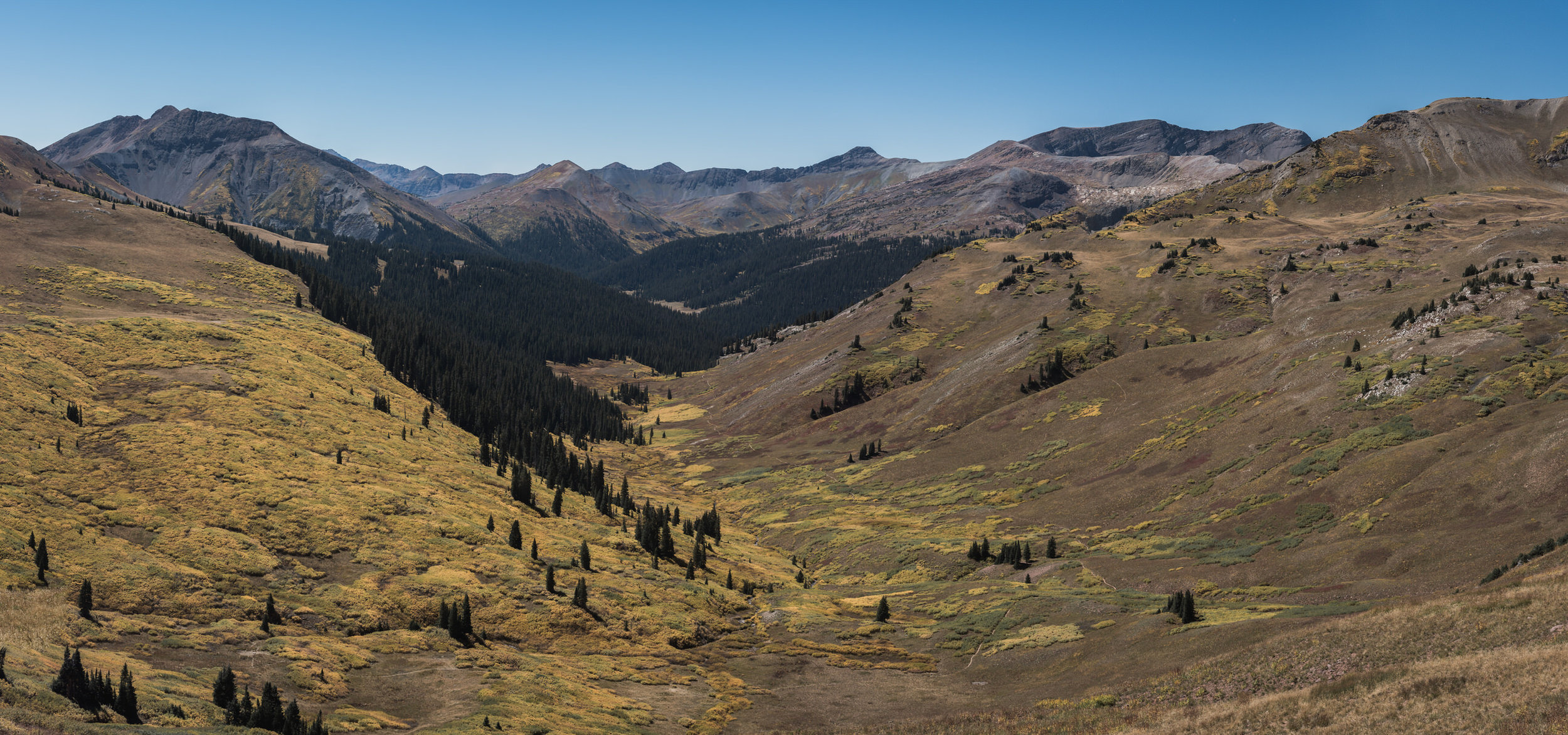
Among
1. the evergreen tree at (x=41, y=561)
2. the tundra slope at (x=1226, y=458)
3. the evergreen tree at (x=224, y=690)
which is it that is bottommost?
the evergreen tree at (x=224, y=690)

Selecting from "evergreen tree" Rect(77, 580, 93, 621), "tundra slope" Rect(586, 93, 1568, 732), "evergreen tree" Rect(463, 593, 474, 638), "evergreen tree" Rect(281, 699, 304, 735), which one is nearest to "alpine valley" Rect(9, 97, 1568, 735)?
"evergreen tree" Rect(77, 580, 93, 621)

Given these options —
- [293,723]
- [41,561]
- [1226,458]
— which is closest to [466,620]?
[293,723]

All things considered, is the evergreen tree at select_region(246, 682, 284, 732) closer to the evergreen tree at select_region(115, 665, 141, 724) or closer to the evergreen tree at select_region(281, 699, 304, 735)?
the evergreen tree at select_region(281, 699, 304, 735)

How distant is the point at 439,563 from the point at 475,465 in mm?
45043

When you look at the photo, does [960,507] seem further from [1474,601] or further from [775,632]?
[1474,601]

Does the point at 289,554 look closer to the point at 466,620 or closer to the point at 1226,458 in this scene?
the point at 466,620

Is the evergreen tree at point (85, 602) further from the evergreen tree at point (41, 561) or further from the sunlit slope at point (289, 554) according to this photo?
the evergreen tree at point (41, 561)

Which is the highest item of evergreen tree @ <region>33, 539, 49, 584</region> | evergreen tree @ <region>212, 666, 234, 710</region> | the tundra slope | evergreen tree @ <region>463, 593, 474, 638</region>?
the tundra slope

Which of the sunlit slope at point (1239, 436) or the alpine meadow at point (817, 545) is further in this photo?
the sunlit slope at point (1239, 436)

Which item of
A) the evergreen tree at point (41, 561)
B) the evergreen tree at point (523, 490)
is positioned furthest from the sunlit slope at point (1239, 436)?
the evergreen tree at point (41, 561)

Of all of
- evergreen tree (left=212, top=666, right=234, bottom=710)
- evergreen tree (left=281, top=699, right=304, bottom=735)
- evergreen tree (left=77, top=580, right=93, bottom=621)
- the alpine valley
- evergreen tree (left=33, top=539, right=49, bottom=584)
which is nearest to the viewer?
evergreen tree (left=281, top=699, right=304, bottom=735)

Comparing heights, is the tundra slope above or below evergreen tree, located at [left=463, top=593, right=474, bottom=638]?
above

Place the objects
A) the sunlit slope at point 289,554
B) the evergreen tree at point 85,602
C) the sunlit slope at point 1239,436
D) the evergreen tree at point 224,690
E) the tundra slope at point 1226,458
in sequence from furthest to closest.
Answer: the sunlit slope at point 1239,436 → the tundra slope at point 1226,458 → the evergreen tree at point 85,602 → the sunlit slope at point 289,554 → the evergreen tree at point 224,690

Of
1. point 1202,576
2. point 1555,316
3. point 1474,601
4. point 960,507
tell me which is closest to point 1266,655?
point 1474,601
